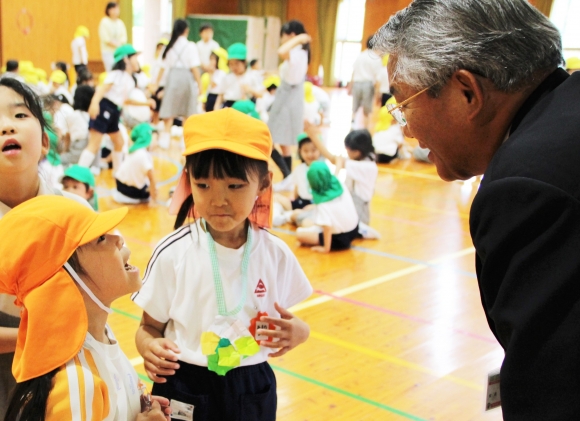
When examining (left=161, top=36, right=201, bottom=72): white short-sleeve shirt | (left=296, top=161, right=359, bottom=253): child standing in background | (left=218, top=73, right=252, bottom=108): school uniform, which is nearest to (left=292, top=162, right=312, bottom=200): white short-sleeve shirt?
(left=296, top=161, right=359, bottom=253): child standing in background

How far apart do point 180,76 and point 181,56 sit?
324mm

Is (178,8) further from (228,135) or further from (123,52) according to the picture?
(228,135)

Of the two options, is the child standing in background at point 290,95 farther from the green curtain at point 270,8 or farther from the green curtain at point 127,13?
the green curtain at point 270,8

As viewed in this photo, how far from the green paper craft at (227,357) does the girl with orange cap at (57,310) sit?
1.47ft

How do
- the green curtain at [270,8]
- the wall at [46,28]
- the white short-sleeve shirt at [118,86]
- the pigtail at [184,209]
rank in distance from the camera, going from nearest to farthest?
the pigtail at [184,209]
the white short-sleeve shirt at [118,86]
the wall at [46,28]
the green curtain at [270,8]

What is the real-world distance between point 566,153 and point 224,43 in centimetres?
2281

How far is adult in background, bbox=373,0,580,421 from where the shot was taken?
108cm

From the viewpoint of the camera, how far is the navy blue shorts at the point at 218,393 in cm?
218

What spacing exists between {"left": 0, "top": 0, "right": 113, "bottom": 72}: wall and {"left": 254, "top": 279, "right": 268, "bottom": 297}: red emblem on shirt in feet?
52.2

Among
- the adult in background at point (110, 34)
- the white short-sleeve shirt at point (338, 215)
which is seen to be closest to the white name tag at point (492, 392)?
the white short-sleeve shirt at point (338, 215)

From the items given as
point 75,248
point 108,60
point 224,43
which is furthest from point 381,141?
point 224,43

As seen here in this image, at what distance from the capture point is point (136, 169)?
7074mm

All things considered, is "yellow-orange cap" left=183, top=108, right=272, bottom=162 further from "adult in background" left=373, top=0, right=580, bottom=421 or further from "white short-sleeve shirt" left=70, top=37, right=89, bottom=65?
"white short-sleeve shirt" left=70, top=37, right=89, bottom=65

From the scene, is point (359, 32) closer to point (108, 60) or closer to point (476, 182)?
point (108, 60)
